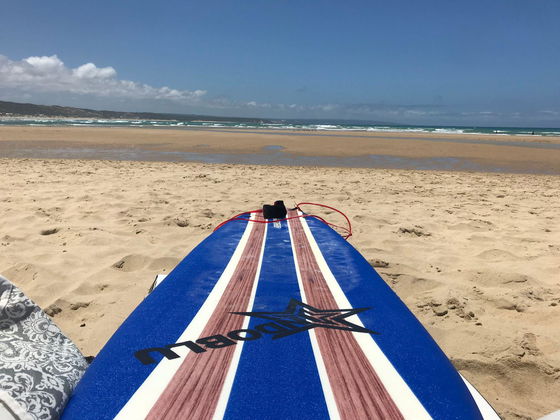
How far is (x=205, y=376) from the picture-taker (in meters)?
1.16

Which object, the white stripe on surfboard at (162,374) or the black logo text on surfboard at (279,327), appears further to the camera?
the black logo text on surfboard at (279,327)

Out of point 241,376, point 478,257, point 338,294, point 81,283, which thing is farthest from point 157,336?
point 478,257

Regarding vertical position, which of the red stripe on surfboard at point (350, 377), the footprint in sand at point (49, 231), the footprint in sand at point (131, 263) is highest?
the red stripe on surfboard at point (350, 377)

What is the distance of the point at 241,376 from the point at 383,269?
197cm

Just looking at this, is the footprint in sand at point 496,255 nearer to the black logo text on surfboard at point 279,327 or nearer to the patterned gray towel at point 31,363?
the black logo text on surfboard at point 279,327

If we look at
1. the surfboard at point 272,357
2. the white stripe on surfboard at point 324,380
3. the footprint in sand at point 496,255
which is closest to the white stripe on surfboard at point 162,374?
the surfboard at point 272,357

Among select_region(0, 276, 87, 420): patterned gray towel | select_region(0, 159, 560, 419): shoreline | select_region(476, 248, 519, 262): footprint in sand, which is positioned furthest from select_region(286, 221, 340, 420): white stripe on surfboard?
Result: select_region(476, 248, 519, 262): footprint in sand

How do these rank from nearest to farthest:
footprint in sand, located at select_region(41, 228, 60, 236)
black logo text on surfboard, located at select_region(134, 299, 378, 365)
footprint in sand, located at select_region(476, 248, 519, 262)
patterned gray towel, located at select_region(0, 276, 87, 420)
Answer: patterned gray towel, located at select_region(0, 276, 87, 420) → black logo text on surfboard, located at select_region(134, 299, 378, 365) → footprint in sand, located at select_region(476, 248, 519, 262) → footprint in sand, located at select_region(41, 228, 60, 236)

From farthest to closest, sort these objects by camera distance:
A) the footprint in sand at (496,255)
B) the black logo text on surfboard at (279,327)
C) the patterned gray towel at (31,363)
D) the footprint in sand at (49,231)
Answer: the footprint in sand at (49,231), the footprint in sand at (496,255), the black logo text on surfboard at (279,327), the patterned gray towel at (31,363)

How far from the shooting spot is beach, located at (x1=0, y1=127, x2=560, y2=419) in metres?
1.94

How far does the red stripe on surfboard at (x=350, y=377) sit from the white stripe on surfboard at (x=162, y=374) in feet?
1.53

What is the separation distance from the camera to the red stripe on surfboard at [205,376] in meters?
1.02

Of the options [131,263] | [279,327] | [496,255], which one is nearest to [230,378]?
[279,327]

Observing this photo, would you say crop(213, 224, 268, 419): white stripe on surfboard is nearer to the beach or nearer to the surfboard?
the surfboard
